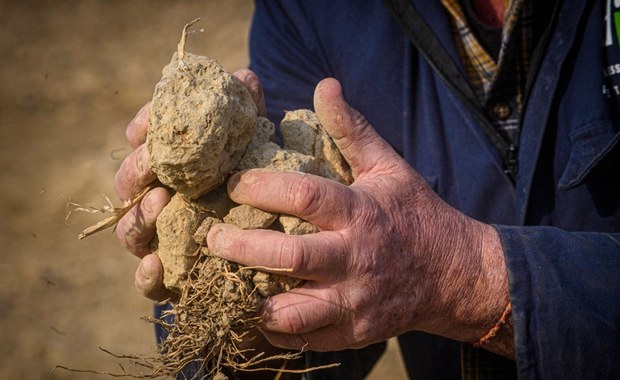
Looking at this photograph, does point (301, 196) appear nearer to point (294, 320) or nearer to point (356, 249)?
point (356, 249)

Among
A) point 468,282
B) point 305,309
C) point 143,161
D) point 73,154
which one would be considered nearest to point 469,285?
point 468,282

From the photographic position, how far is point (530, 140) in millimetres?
2500

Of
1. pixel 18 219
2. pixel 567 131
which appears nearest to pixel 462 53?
pixel 567 131

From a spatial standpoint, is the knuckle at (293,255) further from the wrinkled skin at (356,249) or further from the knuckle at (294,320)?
the knuckle at (294,320)

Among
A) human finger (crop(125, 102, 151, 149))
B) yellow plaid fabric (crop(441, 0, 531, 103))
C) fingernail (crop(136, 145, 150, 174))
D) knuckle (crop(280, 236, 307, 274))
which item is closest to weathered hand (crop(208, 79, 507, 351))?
knuckle (crop(280, 236, 307, 274))

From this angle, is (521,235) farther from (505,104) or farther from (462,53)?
(462,53)

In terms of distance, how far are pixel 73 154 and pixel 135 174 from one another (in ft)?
16.4

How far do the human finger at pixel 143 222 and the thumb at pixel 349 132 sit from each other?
0.52 meters

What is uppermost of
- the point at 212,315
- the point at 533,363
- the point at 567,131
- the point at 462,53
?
the point at 462,53

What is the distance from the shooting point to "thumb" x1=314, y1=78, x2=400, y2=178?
197 centimetres

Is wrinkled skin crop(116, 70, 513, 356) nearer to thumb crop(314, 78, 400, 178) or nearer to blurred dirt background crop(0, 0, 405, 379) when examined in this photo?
thumb crop(314, 78, 400, 178)

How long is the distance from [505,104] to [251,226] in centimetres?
128

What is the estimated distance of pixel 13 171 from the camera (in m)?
6.43

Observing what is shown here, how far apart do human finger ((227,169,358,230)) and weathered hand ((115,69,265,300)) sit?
0.28 metres
